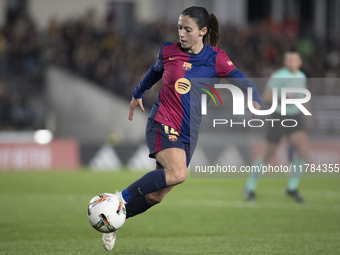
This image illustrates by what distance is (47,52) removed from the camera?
18875 millimetres

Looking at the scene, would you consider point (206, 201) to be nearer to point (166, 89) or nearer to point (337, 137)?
point (166, 89)

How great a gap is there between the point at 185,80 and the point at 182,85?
2.1 inches

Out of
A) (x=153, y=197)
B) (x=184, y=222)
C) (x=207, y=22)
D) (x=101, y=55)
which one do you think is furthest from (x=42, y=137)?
(x=207, y=22)

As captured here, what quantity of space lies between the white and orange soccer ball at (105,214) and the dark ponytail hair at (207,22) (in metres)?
1.75

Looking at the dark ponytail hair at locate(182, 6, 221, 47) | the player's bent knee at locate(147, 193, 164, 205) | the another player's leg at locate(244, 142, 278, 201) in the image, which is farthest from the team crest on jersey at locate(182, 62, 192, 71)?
the another player's leg at locate(244, 142, 278, 201)

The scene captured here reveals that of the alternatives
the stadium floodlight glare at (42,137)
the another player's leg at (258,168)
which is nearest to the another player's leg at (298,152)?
Answer: the another player's leg at (258,168)

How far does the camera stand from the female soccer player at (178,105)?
15.7ft

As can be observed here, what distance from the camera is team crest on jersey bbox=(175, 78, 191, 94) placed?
4.87 m

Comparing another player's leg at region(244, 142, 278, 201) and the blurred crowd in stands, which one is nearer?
another player's leg at region(244, 142, 278, 201)

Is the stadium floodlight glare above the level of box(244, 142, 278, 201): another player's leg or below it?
below

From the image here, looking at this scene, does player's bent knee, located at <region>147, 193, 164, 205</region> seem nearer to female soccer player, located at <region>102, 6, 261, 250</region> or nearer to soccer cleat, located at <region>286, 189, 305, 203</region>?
female soccer player, located at <region>102, 6, 261, 250</region>

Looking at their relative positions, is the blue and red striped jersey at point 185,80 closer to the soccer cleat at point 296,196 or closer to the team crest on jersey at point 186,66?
the team crest on jersey at point 186,66

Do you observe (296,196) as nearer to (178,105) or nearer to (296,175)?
(296,175)

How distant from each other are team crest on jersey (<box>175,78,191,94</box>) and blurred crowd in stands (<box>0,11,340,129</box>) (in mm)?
12099
